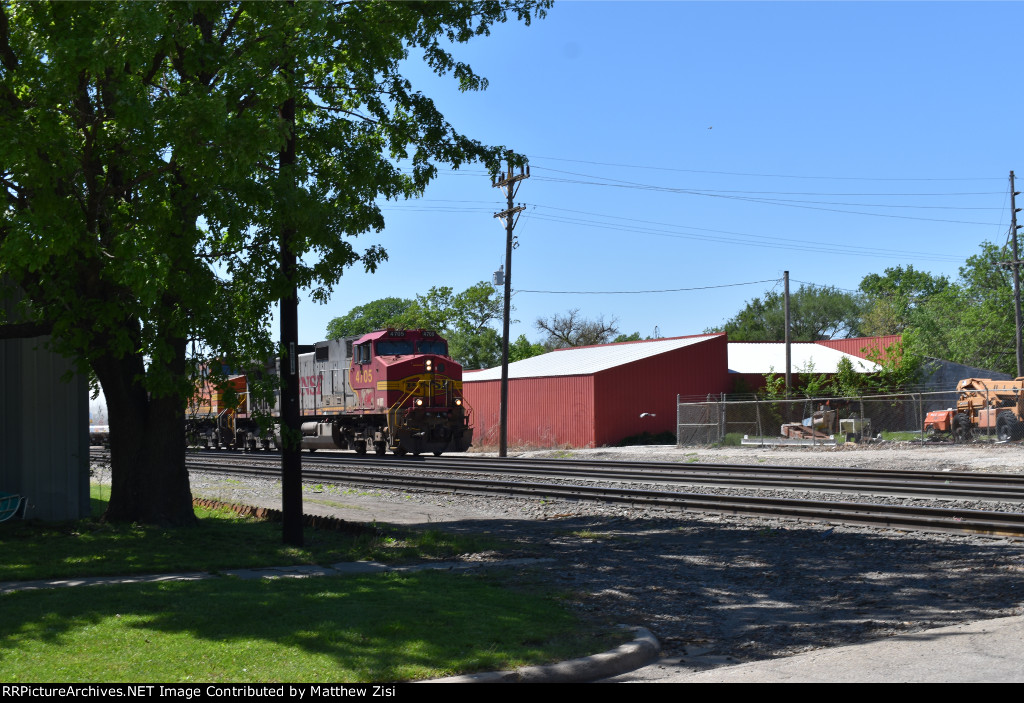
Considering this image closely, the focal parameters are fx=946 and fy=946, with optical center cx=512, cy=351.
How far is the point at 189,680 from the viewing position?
5.59 meters

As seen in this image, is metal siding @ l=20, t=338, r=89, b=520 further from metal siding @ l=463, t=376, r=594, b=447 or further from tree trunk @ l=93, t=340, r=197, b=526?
metal siding @ l=463, t=376, r=594, b=447

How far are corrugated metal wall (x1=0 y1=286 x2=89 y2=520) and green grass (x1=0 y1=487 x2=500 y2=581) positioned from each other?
2.60ft

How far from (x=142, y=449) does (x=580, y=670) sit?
348 inches

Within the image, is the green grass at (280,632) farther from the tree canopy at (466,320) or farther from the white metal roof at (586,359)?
the tree canopy at (466,320)

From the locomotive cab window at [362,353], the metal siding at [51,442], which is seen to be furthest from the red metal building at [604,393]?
the metal siding at [51,442]

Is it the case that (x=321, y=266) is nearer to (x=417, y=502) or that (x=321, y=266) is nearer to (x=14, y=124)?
(x=14, y=124)

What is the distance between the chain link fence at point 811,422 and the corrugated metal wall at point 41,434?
2273 centimetres

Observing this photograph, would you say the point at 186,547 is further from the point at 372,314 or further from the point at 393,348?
the point at 372,314

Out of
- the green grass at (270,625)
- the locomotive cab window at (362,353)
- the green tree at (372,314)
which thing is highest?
the green tree at (372,314)

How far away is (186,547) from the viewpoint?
36.6ft

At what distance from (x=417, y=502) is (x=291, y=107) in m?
8.66

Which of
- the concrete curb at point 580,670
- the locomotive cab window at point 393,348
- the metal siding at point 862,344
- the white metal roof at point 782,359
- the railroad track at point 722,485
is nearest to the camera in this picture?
the concrete curb at point 580,670

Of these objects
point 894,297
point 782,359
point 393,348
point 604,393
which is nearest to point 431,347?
point 393,348

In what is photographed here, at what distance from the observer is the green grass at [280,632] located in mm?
5840
